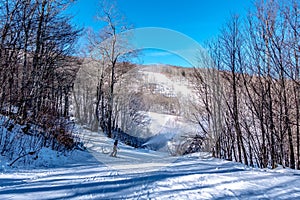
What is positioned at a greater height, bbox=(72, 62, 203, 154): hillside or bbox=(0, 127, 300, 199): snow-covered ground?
bbox=(72, 62, 203, 154): hillside

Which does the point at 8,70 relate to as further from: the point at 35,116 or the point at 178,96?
the point at 178,96

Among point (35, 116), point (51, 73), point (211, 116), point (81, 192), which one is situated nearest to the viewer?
point (81, 192)

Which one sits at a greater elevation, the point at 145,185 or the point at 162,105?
the point at 162,105

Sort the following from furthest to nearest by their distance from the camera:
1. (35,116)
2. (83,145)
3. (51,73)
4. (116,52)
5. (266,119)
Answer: (116,52) < (51,73) < (83,145) < (35,116) < (266,119)

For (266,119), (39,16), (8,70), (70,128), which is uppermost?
(39,16)

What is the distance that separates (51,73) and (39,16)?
2442mm

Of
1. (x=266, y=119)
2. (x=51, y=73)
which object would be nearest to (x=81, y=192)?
(x=266, y=119)

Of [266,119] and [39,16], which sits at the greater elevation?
[39,16]

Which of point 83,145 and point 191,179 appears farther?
point 83,145

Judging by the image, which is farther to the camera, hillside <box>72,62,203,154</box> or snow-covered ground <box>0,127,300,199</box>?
hillside <box>72,62,203,154</box>

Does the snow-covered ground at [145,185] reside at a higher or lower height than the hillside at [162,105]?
lower

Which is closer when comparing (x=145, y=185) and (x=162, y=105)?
(x=145, y=185)

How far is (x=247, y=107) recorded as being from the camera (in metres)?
4.98

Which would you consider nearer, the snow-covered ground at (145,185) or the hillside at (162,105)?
the snow-covered ground at (145,185)
